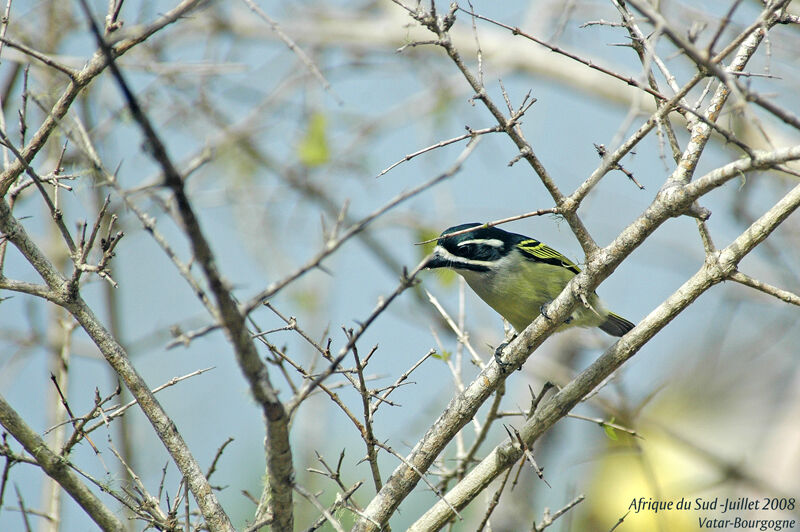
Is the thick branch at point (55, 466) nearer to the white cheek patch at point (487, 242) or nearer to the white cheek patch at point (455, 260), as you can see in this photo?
the white cheek patch at point (455, 260)

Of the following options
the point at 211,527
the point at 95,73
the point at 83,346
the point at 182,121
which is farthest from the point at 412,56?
the point at 211,527

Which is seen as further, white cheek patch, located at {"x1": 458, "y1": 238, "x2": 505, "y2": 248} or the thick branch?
white cheek patch, located at {"x1": 458, "y1": 238, "x2": 505, "y2": 248}

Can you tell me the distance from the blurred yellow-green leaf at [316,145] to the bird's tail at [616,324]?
3206 mm

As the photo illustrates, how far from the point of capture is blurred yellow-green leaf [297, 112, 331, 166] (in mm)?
7285

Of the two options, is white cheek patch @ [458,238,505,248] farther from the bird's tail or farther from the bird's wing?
the bird's tail

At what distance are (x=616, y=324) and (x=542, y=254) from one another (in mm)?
866

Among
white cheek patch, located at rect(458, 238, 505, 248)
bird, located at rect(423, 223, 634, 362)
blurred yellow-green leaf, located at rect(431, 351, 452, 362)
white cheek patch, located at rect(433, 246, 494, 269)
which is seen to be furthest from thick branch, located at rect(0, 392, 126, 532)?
white cheek patch, located at rect(458, 238, 505, 248)

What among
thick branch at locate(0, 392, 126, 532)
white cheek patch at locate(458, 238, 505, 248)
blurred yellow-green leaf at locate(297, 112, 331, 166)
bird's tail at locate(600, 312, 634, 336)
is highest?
blurred yellow-green leaf at locate(297, 112, 331, 166)

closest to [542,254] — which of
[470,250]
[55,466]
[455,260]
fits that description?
[470,250]

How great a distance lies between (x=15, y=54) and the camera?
4.96m

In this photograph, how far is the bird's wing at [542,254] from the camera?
6.08 m

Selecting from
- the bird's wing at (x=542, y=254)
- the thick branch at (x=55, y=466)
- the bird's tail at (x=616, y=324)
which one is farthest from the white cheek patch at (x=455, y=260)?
the thick branch at (x=55, y=466)

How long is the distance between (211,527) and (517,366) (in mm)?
1709

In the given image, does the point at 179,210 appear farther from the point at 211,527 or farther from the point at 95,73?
the point at 211,527
